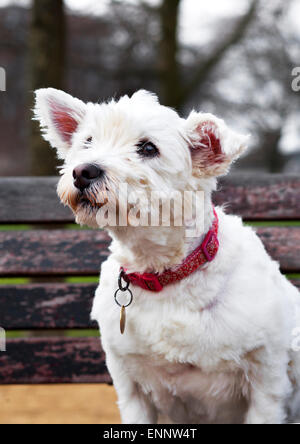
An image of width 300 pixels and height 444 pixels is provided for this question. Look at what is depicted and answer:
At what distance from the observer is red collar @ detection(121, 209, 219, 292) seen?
1.78 meters

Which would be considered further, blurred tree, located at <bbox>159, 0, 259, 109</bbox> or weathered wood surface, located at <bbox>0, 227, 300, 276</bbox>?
blurred tree, located at <bbox>159, 0, 259, 109</bbox>

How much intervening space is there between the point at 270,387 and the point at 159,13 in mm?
4348

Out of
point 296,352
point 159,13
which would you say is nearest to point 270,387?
point 296,352

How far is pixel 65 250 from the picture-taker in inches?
101

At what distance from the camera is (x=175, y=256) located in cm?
179

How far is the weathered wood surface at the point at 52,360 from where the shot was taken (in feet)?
8.48

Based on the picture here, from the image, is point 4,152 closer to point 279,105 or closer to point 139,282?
point 279,105

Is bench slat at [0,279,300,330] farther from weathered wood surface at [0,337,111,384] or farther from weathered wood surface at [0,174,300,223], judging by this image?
weathered wood surface at [0,174,300,223]

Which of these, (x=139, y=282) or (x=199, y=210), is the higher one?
(x=199, y=210)

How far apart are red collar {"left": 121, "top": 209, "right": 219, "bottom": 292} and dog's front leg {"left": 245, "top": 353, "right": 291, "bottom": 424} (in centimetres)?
39

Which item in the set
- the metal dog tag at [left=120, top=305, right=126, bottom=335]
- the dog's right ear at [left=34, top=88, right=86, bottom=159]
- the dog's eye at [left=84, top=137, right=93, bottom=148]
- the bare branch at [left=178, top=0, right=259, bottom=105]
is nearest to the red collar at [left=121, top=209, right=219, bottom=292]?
the metal dog tag at [left=120, top=305, right=126, bottom=335]

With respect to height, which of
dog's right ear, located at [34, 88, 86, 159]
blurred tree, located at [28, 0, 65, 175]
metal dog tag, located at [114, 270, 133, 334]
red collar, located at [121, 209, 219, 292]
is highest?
blurred tree, located at [28, 0, 65, 175]

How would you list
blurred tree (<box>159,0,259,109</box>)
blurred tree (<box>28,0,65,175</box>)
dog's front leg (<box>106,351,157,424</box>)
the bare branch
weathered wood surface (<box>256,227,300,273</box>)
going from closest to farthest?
dog's front leg (<box>106,351,157,424</box>) < weathered wood surface (<box>256,227,300,273</box>) < blurred tree (<box>28,0,65,175</box>) < blurred tree (<box>159,0,259,109</box>) < the bare branch

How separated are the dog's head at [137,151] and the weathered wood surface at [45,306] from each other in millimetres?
907
